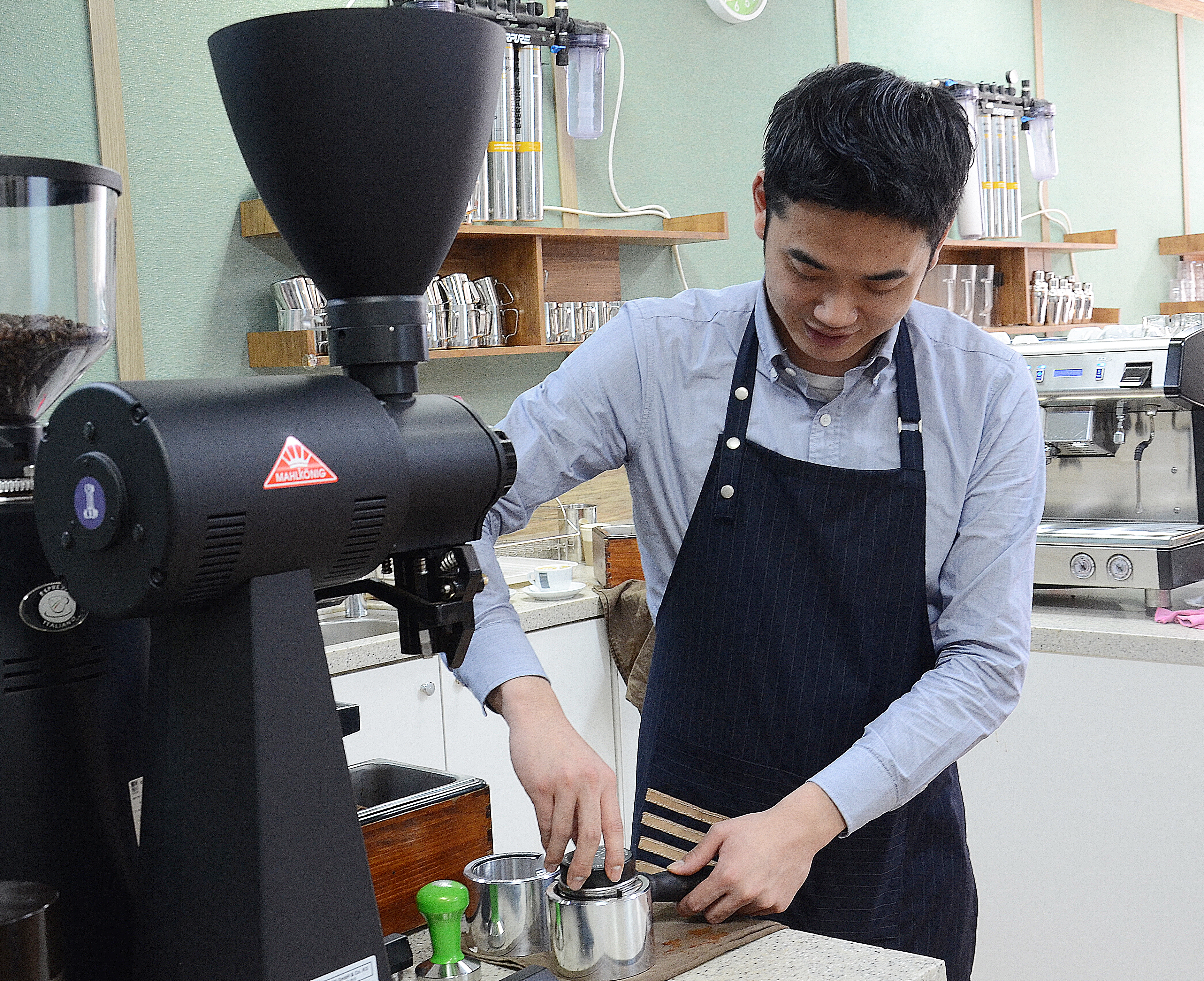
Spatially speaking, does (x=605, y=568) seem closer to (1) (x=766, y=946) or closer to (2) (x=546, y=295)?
(2) (x=546, y=295)

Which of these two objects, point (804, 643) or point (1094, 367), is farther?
point (1094, 367)

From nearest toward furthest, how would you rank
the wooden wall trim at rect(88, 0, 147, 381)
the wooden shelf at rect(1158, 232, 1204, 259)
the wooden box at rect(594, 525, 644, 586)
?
the wooden wall trim at rect(88, 0, 147, 381), the wooden box at rect(594, 525, 644, 586), the wooden shelf at rect(1158, 232, 1204, 259)

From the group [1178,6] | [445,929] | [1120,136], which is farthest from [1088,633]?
[1178,6]

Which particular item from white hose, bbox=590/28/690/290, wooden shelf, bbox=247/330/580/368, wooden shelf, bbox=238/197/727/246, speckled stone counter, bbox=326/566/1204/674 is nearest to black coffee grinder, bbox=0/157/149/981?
speckled stone counter, bbox=326/566/1204/674

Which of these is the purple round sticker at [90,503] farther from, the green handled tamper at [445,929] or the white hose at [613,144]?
the white hose at [613,144]

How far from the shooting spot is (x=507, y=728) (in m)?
2.78

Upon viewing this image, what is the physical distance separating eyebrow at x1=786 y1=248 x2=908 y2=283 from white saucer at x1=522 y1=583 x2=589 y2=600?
77.5 inches

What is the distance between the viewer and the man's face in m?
1.30

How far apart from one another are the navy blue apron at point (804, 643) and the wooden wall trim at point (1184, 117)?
616cm

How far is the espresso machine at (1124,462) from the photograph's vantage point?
8.76 feet

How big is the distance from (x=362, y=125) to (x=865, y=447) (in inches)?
36.2

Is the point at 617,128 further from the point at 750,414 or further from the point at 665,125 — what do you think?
the point at 750,414

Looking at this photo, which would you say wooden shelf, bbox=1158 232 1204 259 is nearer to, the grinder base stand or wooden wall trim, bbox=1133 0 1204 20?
wooden wall trim, bbox=1133 0 1204 20

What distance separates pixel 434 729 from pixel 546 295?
1.59m
